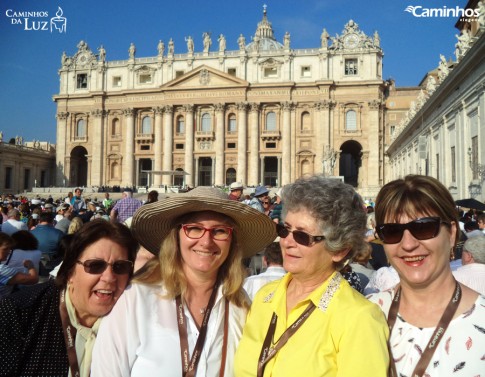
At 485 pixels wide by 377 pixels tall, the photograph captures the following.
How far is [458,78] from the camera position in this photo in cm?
1648

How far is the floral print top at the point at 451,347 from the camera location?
71.4 inches

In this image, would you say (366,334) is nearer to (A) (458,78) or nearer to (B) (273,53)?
(A) (458,78)

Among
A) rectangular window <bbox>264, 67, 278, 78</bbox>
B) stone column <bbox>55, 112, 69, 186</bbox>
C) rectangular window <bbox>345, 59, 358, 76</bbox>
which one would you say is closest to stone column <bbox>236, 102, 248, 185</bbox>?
rectangular window <bbox>264, 67, 278, 78</bbox>

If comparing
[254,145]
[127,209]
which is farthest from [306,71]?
[127,209]

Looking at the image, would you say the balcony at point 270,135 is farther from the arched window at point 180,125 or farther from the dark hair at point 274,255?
the dark hair at point 274,255

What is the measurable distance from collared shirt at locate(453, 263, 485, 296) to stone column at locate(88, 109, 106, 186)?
154 feet

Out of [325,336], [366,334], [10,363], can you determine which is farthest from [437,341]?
[10,363]

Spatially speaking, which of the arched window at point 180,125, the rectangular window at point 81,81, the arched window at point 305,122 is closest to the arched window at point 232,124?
the arched window at point 180,125

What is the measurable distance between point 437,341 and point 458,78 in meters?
17.4

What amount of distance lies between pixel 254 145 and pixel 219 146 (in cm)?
391

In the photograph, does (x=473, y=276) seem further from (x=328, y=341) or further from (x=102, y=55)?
(x=102, y=55)

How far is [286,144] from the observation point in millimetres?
43156

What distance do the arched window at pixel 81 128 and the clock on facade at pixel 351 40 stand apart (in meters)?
32.1

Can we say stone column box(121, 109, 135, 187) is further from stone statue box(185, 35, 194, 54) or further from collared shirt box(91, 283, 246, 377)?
collared shirt box(91, 283, 246, 377)
